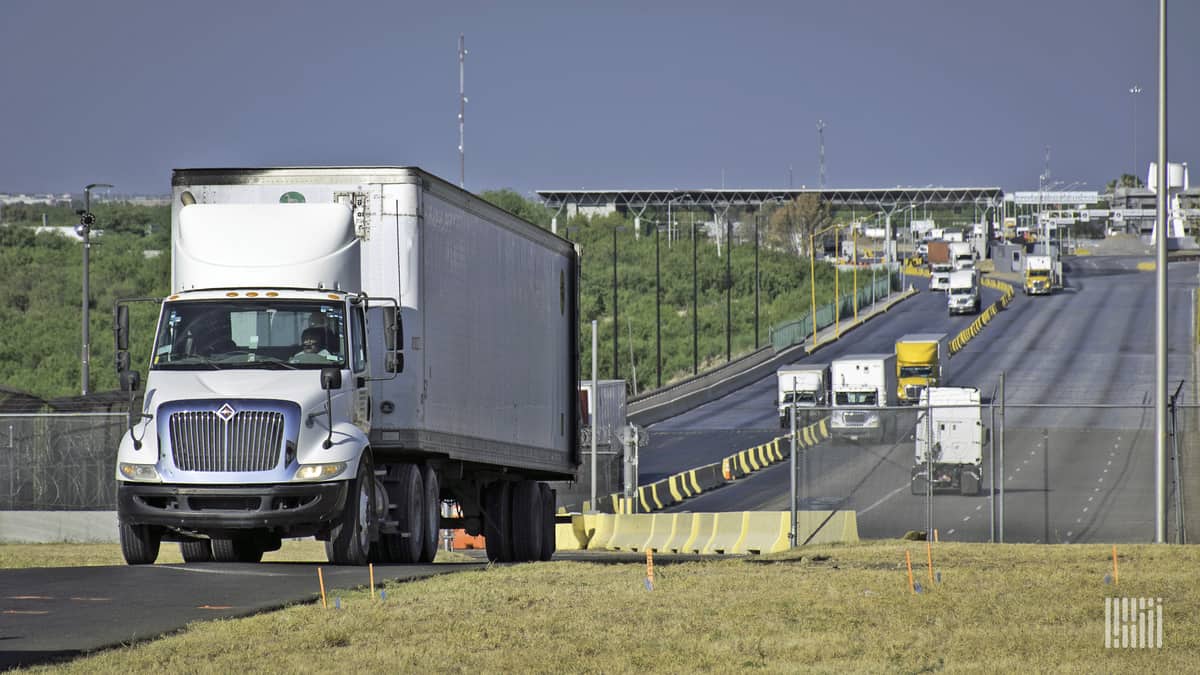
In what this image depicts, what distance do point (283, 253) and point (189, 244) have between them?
1.03m

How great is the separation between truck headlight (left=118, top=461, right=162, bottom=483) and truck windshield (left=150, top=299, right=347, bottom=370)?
3.60 ft

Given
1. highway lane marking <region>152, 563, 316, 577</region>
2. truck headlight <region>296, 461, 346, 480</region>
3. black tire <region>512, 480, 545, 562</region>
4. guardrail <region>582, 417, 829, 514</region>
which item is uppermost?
truck headlight <region>296, 461, 346, 480</region>

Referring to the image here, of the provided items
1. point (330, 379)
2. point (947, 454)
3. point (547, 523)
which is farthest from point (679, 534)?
point (330, 379)

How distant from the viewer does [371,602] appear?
46.7 ft

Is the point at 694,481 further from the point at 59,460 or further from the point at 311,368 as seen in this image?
the point at 311,368

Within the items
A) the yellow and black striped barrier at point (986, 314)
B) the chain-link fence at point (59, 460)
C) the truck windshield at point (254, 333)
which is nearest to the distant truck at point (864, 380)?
the yellow and black striped barrier at point (986, 314)

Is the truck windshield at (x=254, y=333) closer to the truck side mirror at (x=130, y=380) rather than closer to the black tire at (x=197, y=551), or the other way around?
the truck side mirror at (x=130, y=380)

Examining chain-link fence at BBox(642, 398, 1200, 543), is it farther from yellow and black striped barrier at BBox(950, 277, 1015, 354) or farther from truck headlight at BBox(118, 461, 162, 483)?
yellow and black striped barrier at BBox(950, 277, 1015, 354)

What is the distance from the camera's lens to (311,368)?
18.0m

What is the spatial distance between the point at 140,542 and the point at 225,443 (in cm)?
189

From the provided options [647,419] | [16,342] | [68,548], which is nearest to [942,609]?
[68,548]

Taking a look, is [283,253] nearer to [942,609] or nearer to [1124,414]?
[942,609]

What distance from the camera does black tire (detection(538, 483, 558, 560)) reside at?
25.2m

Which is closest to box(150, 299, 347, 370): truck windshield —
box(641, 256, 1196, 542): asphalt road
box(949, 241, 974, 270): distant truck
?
box(641, 256, 1196, 542): asphalt road
